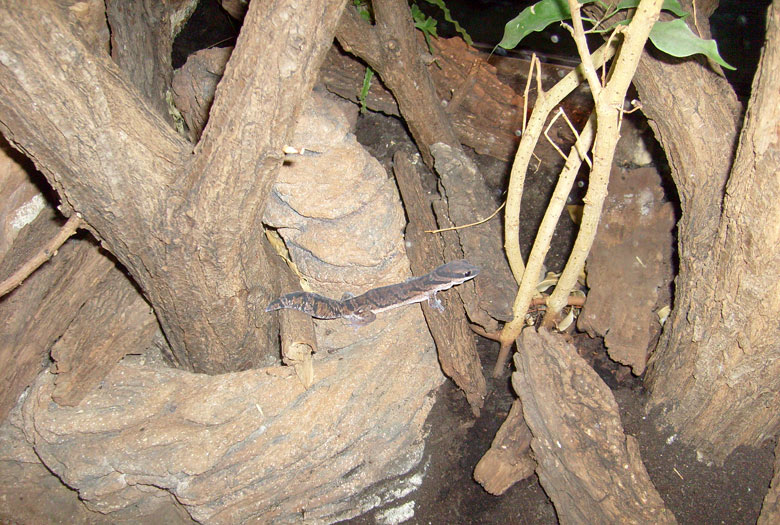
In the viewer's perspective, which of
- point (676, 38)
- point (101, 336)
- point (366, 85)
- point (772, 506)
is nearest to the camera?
point (676, 38)

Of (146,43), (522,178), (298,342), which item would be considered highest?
(146,43)

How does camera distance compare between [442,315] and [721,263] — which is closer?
[721,263]

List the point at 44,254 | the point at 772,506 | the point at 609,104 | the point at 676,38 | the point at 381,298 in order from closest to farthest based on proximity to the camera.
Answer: the point at 676,38
the point at 609,104
the point at 44,254
the point at 772,506
the point at 381,298

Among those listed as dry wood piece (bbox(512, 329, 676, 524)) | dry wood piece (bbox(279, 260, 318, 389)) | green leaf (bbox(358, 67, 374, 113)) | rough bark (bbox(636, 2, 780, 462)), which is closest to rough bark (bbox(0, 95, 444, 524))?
dry wood piece (bbox(279, 260, 318, 389))

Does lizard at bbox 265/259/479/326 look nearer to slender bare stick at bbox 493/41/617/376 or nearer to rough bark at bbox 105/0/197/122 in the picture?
slender bare stick at bbox 493/41/617/376

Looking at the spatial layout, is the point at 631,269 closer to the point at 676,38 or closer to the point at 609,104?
the point at 609,104

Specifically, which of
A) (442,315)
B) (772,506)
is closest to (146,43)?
(442,315)

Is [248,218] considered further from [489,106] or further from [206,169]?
[489,106]

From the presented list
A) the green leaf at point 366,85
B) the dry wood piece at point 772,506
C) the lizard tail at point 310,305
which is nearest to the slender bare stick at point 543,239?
the lizard tail at point 310,305
